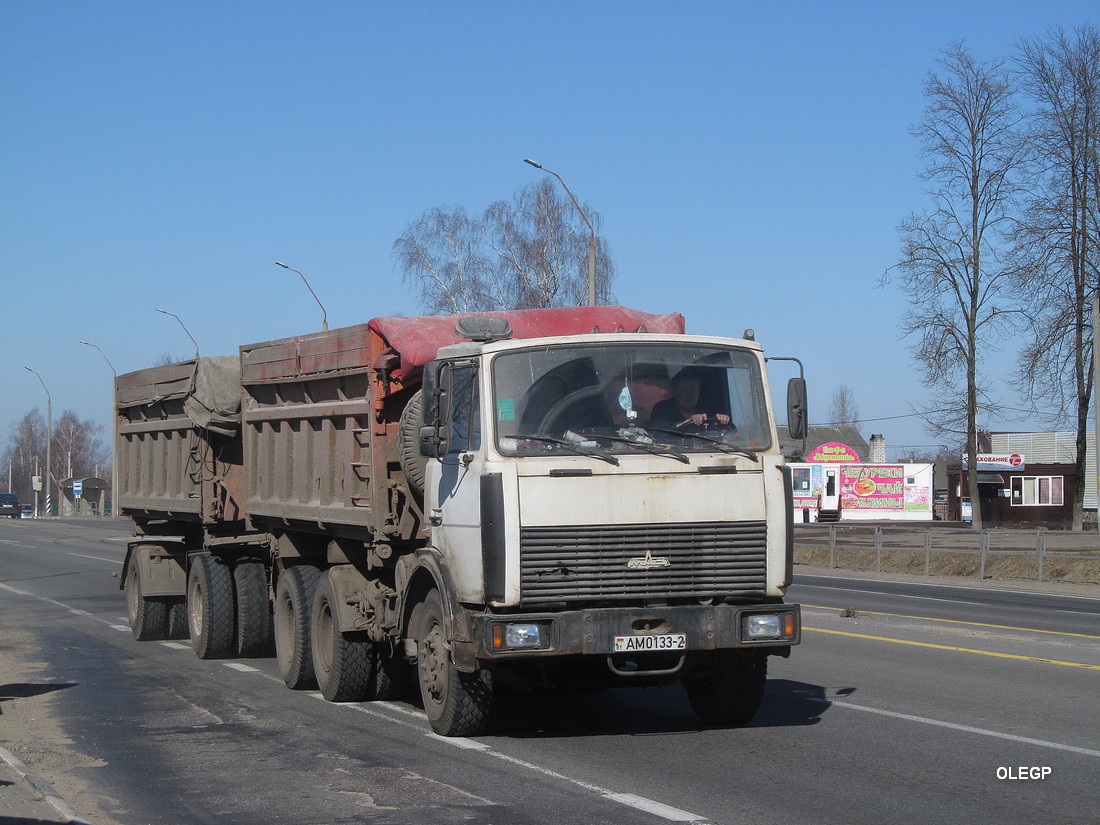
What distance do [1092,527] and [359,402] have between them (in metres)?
40.0

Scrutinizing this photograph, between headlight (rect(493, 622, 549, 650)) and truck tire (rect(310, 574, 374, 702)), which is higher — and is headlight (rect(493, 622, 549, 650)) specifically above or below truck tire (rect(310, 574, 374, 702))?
above

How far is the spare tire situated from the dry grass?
20857 mm

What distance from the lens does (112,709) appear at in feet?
33.4

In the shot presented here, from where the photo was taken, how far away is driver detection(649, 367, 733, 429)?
26.6ft

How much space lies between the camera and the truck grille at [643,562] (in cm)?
756

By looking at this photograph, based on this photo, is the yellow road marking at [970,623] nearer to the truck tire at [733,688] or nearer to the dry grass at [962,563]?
the truck tire at [733,688]

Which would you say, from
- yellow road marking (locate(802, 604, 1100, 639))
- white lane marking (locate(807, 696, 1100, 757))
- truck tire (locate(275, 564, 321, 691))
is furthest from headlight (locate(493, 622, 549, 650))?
yellow road marking (locate(802, 604, 1100, 639))

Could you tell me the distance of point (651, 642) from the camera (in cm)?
766

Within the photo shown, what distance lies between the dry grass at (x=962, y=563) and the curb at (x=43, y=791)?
76.4ft

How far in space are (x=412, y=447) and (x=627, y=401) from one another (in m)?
1.90

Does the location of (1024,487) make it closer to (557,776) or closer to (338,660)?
(338,660)

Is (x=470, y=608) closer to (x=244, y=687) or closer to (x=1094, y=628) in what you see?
(x=244, y=687)

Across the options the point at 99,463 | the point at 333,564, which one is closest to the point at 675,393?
the point at 333,564

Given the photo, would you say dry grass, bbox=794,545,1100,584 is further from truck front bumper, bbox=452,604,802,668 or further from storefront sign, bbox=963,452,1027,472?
storefront sign, bbox=963,452,1027,472
